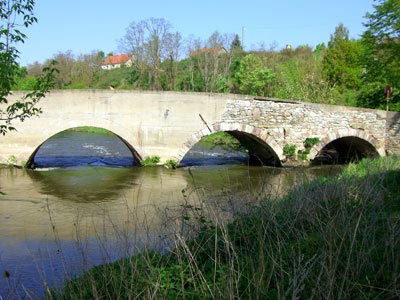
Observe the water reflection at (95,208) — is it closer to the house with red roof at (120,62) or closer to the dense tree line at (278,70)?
the dense tree line at (278,70)

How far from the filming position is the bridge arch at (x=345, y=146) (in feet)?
58.9

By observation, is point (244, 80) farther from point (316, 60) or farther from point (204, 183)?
point (204, 183)

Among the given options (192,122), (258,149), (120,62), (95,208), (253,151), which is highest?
(120,62)

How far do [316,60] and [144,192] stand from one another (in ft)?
86.4

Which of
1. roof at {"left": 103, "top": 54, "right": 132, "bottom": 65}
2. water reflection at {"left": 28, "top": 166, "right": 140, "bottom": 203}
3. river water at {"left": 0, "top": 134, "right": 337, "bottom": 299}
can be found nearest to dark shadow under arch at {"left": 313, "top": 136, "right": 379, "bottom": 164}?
river water at {"left": 0, "top": 134, "right": 337, "bottom": 299}

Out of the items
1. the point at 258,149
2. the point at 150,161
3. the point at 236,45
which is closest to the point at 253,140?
the point at 258,149

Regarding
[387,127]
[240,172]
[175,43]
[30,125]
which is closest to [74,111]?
[30,125]

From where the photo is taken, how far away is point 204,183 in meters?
13.5

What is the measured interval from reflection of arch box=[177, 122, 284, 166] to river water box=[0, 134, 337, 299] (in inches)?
32.2

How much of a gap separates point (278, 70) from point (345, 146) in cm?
1268

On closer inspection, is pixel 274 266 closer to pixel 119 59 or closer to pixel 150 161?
pixel 150 161

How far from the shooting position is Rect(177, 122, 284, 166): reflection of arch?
1606 cm

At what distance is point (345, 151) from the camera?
69.1 feet

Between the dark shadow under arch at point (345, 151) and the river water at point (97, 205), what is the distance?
323 cm
